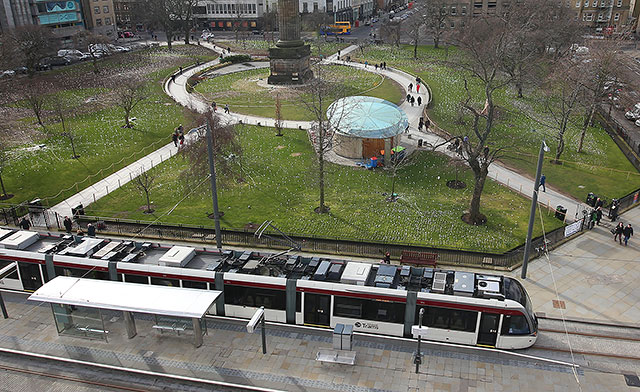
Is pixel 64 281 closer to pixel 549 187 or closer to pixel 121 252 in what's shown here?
pixel 121 252

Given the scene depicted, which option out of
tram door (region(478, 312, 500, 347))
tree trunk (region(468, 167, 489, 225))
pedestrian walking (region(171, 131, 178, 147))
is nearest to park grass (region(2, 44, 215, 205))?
pedestrian walking (region(171, 131, 178, 147))

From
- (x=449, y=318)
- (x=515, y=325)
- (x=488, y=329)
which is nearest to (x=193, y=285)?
(x=449, y=318)

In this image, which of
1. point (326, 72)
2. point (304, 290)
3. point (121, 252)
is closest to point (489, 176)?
point (304, 290)

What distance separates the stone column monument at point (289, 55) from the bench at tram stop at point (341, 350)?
196ft

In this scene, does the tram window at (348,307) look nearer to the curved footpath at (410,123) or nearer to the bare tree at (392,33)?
the curved footpath at (410,123)

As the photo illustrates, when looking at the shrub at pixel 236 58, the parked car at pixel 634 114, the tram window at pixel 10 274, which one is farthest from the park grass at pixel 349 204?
the shrub at pixel 236 58

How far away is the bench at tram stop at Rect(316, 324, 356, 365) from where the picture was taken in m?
22.4

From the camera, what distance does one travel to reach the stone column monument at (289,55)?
249 feet

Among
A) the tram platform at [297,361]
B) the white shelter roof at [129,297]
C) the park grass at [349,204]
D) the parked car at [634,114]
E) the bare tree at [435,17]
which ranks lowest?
the tram platform at [297,361]

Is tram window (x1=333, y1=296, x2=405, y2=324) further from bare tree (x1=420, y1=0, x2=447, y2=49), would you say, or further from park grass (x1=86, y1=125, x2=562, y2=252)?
bare tree (x1=420, y1=0, x2=447, y2=49)

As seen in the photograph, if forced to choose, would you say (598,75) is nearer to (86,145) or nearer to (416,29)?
(86,145)

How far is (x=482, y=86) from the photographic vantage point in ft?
243

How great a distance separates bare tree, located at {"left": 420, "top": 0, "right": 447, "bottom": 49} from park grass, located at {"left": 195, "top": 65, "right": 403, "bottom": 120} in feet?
77.5

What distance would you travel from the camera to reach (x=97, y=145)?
52.0 meters
